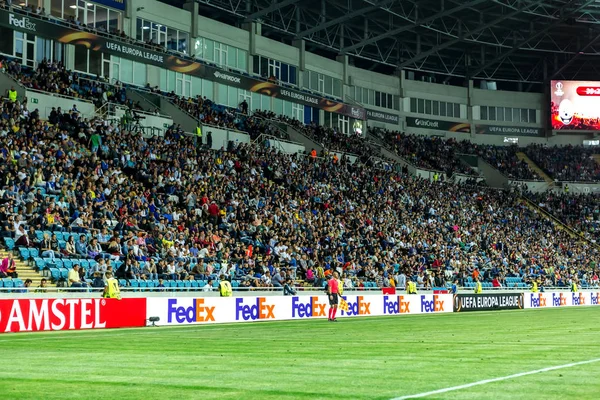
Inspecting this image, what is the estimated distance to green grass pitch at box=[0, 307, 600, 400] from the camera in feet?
37.0

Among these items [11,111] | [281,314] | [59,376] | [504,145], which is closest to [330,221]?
[281,314]

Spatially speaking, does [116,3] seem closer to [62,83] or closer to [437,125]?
→ [62,83]

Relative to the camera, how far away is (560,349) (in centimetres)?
1873

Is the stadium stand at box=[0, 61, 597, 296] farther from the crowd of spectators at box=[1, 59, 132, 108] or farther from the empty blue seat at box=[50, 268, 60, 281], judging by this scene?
the crowd of spectators at box=[1, 59, 132, 108]

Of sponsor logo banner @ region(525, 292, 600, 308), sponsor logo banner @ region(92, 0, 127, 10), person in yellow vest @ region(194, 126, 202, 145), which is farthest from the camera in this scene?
sponsor logo banner @ region(92, 0, 127, 10)

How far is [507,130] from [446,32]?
17827 millimetres

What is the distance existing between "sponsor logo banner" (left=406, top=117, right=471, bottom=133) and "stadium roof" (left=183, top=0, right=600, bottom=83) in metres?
Answer: 5.02

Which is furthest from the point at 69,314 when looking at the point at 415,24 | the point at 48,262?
the point at 415,24

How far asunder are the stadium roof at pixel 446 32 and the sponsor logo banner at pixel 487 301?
27.1 meters

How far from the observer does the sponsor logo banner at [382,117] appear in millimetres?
83125

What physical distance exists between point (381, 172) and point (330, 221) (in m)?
16.8

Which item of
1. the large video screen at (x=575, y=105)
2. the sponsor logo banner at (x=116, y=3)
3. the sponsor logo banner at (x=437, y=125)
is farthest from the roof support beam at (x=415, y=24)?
the sponsor logo banner at (x=116, y=3)

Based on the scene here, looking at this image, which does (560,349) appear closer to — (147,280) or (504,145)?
(147,280)

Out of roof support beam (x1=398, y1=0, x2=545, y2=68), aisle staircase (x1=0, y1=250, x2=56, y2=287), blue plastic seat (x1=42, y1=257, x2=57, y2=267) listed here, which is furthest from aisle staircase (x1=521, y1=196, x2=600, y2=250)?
aisle staircase (x1=0, y1=250, x2=56, y2=287)
